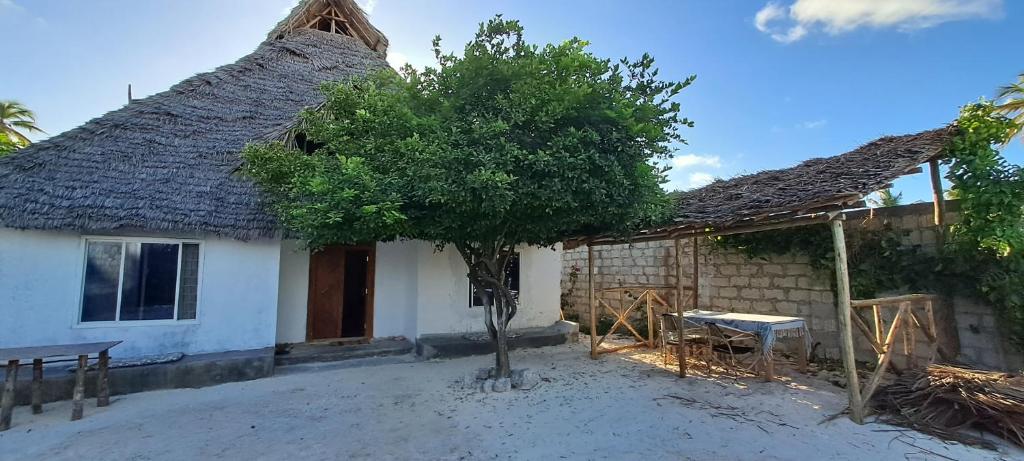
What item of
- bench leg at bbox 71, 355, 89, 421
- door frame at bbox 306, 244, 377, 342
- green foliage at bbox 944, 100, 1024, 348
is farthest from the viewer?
door frame at bbox 306, 244, 377, 342

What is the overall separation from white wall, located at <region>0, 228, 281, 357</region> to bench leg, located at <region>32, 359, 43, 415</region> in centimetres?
111

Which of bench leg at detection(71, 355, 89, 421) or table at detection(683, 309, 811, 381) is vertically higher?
table at detection(683, 309, 811, 381)

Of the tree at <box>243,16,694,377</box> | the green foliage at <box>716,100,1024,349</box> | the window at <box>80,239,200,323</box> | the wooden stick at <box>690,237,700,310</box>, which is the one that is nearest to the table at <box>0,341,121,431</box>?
the window at <box>80,239,200,323</box>

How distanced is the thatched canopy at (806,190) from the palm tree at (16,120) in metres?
20.7

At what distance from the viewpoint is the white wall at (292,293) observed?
26.3ft

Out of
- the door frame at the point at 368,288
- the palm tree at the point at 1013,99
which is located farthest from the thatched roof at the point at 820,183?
the palm tree at the point at 1013,99

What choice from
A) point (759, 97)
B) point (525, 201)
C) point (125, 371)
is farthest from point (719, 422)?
point (125, 371)

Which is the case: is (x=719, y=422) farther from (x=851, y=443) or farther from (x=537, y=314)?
(x=537, y=314)

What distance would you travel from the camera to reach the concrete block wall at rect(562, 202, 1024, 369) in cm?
555

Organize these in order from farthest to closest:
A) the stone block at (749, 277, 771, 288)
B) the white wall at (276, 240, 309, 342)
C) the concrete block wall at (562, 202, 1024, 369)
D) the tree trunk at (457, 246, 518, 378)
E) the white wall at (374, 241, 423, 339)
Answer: the white wall at (374, 241, 423, 339) < the white wall at (276, 240, 309, 342) < the stone block at (749, 277, 771, 288) < the tree trunk at (457, 246, 518, 378) < the concrete block wall at (562, 202, 1024, 369)

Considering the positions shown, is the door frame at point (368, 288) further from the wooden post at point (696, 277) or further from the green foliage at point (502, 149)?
the wooden post at point (696, 277)

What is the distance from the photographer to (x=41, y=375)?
502cm

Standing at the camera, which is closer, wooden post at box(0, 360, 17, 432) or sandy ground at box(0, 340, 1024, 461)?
sandy ground at box(0, 340, 1024, 461)

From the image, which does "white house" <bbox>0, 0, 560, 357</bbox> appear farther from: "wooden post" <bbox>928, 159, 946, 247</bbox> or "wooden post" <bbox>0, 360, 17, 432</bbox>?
"wooden post" <bbox>928, 159, 946, 247</bbox>
